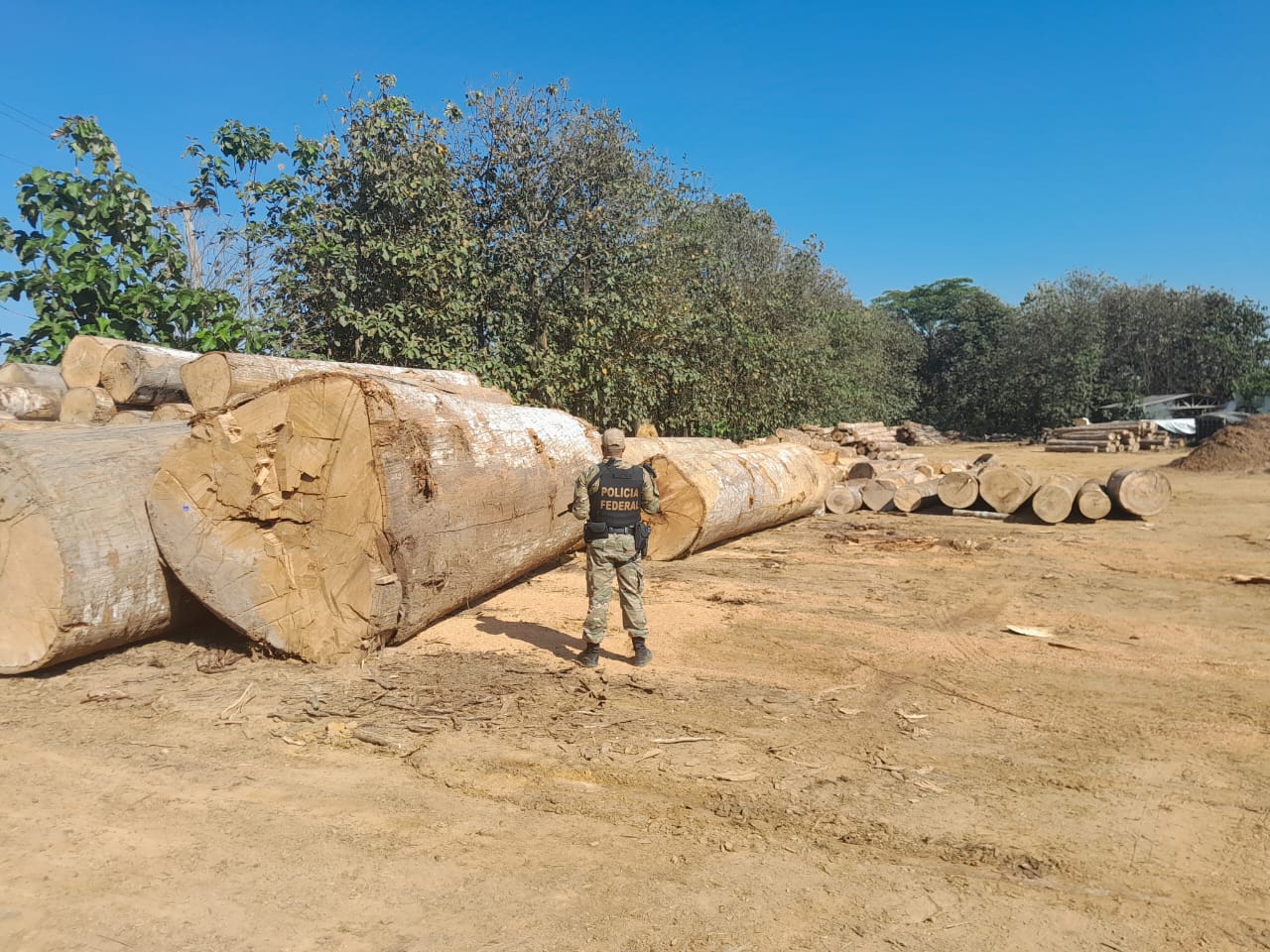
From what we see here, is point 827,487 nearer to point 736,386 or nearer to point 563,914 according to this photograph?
point 736,386

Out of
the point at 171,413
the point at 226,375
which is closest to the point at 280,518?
the point at 226,375

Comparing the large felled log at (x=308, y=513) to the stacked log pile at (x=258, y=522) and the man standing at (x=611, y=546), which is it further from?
the man standing at (x=611, y=546)

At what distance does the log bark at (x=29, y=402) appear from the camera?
876 centimetres

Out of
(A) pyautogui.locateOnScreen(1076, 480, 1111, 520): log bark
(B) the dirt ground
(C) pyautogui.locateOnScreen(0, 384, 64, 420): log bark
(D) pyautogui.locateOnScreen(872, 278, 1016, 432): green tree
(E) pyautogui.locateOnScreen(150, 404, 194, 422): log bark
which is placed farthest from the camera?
(D) pyautogui.locateOnScreen(872, 278, 1016, 432): green tree

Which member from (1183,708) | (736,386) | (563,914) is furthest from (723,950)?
(736,386)

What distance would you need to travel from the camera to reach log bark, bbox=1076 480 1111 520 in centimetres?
1193

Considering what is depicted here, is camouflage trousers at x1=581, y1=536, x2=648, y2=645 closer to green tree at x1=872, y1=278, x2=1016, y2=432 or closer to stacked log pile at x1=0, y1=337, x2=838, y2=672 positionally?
stacked log pile at x1=0, y1=337, x2=838, y2=672

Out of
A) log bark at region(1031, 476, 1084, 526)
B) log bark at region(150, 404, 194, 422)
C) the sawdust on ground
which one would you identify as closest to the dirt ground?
log bark at region(150, 404, 194, 422)

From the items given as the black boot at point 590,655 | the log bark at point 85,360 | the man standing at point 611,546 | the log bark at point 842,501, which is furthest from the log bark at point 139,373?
the log bark at point 842,501

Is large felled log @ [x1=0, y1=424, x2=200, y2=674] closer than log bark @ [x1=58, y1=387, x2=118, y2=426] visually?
Yes

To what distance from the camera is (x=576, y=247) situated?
14.3 metres

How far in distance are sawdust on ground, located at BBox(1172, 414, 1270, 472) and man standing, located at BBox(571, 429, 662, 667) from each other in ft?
61.7

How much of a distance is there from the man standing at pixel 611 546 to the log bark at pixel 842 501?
8.42 meters

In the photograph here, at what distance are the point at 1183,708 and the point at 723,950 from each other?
3759 millimetres
